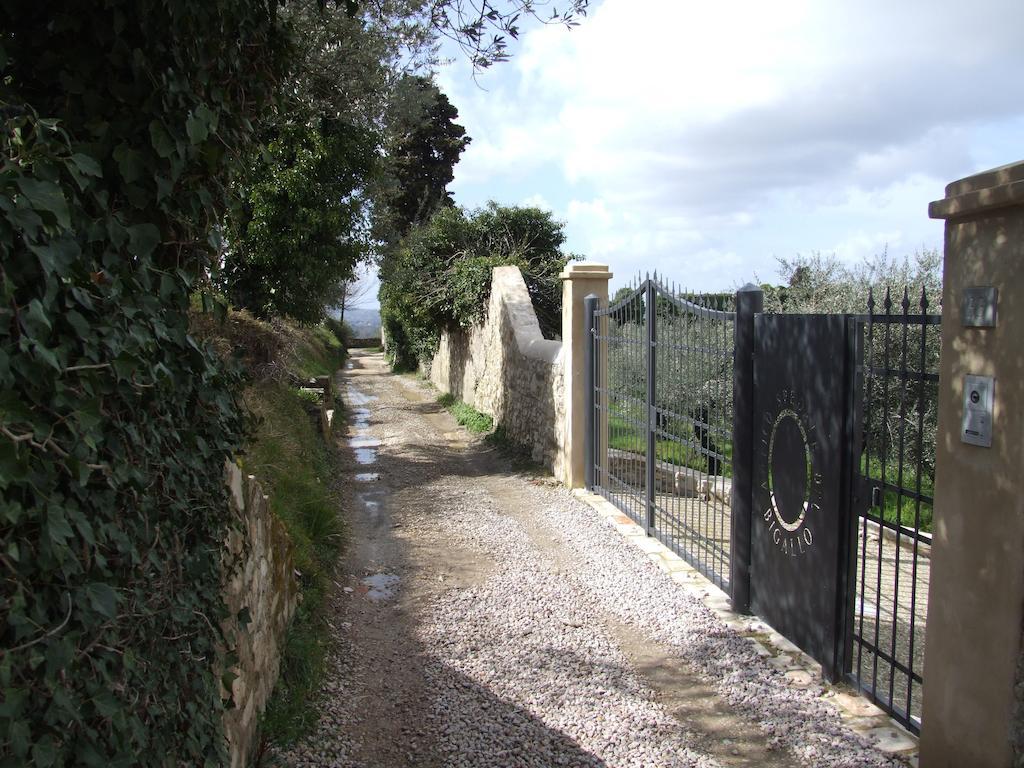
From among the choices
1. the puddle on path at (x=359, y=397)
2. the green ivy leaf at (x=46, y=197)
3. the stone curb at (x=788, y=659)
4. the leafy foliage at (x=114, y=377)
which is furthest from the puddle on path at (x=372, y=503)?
the puddle on path at (x=359, y=397)

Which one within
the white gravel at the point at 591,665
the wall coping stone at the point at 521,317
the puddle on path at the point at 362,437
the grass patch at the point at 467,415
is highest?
the wall coping stone at the point at 521,317

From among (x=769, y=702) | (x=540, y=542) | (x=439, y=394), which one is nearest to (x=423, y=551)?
(x=540, y=542)

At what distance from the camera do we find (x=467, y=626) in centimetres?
519

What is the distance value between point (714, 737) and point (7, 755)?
326 centimetres

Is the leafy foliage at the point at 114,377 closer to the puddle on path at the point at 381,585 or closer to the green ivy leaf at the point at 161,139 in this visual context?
the green ivy leaf at the point at 161,139

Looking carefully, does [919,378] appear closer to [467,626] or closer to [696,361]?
[696,361]

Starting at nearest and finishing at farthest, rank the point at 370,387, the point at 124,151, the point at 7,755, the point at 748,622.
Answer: the point at 7,755 → the point at 124,151 → the point at 748,622 → the point at 370,387

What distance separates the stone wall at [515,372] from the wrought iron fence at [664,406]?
100 centimetres

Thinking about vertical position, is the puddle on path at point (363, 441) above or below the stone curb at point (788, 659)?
below

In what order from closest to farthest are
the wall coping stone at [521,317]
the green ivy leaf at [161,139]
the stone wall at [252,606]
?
the green ivy leaf at [161,139] → the stone wall at [252,606] → the wall coping stone at [521,317]

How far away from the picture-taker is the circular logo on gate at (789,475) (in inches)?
172

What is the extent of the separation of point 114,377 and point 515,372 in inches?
381

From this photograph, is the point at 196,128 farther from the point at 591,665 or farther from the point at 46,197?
the point at 591,665

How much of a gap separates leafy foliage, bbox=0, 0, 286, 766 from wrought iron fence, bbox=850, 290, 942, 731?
237cm
